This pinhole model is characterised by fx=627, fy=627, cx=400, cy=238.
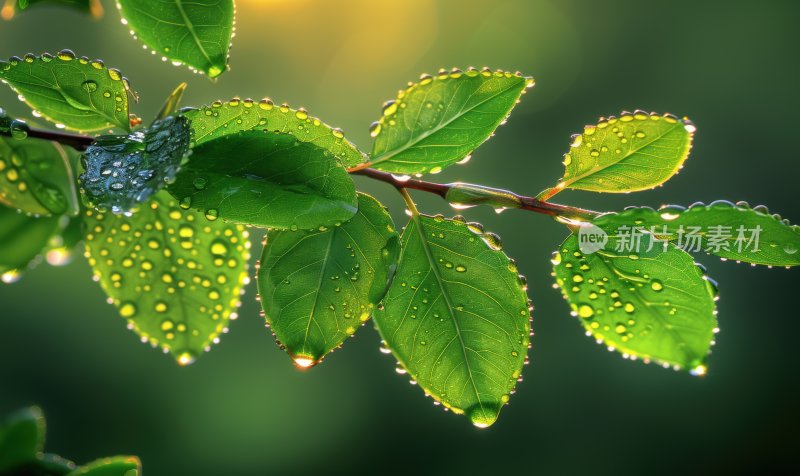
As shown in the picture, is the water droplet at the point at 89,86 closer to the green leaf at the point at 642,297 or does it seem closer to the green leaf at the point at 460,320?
the green leaf at the point at 460,320

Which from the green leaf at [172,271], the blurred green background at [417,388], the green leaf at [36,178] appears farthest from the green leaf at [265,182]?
the blurred green background at [417,388]

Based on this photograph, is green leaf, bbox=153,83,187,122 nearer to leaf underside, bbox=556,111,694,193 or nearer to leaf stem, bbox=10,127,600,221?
leaf stem, bbox=10,127,600,221

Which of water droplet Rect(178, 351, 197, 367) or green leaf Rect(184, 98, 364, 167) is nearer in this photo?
green leaf Rect(184, 98, 364, 167)

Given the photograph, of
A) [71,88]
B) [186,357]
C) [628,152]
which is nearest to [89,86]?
[71,88]

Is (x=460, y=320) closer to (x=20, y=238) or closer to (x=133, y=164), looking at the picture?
(x=133, y=164)

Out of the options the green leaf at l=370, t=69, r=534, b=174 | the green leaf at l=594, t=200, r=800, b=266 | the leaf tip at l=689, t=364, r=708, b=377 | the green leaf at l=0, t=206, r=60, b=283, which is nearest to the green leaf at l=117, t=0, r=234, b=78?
the green leaf at l=370, t=69, r=534, b=174
